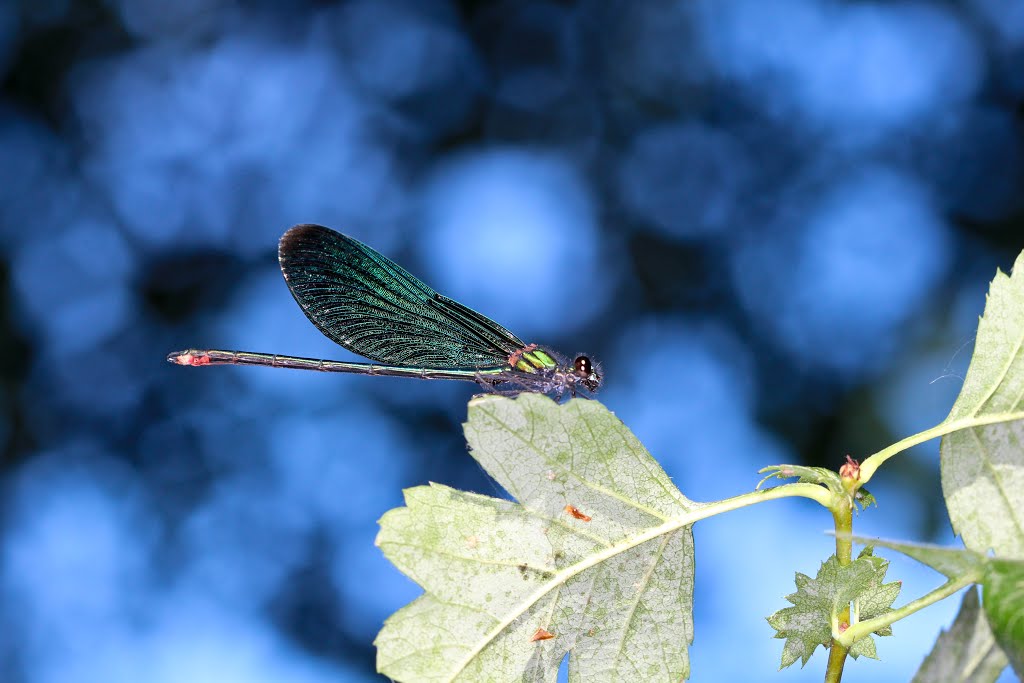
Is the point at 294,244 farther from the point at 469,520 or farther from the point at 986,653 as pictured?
the point at 986,653

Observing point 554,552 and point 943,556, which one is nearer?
point 943,556

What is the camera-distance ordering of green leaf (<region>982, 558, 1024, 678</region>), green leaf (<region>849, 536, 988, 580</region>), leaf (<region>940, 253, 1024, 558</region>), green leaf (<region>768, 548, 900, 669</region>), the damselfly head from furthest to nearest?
1. the damselfly head
2. leaf (<region>940, 253, 1024, 558</region>)
3. green leaf (<region>768, 548, 900, 669</region>)
4. green leaf (<region>849, 536, 988, 580</region>)
5. green leaf (<region>982, 558, 1024, 678</region>)

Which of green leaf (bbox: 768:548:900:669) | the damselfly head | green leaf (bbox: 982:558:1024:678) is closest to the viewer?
green leaf (bbox: 982:558:1024:678)

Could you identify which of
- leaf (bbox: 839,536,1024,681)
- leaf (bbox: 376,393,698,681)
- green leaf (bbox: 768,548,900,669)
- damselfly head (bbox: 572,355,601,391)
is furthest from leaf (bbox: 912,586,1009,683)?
damselfly head (bbox: 572,355,601,391)

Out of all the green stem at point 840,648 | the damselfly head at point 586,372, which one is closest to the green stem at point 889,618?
the green stem at point 840,648

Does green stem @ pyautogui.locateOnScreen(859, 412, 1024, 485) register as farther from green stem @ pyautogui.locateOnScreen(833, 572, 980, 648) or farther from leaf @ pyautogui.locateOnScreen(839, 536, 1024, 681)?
leaf @ pyautogui.locateOnScreen(839, 536, 1024, 681)

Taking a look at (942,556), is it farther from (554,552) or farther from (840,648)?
(554,552)

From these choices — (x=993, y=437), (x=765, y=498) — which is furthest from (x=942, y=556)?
(x=993, y=437)

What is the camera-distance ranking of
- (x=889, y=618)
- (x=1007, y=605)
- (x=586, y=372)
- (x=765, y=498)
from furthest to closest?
(x=586, y=372), (x=765, y=498), (x=889, y=618), (x=1007, y=605)
